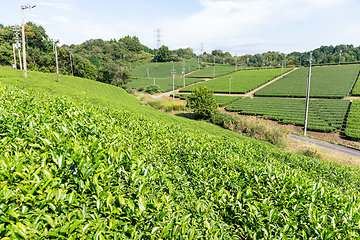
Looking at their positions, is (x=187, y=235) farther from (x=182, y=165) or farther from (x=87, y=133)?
(x=87, y=133)

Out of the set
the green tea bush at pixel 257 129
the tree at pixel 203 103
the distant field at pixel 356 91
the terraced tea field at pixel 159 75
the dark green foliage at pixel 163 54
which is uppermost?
the dark green foliage at pixel 163 54

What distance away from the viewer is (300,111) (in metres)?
38.6

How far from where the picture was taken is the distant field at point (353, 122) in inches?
1056

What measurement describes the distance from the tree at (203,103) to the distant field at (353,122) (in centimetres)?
2058

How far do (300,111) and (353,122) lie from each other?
913cm

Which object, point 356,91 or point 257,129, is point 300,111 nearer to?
point 257,129

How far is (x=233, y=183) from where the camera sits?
380 cm

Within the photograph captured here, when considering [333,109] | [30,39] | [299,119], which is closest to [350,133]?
[299,119]

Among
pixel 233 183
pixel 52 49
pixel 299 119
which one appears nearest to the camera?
pixel 233 183

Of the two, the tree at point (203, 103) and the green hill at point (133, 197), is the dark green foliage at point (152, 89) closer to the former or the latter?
the tree at point (203, 103)

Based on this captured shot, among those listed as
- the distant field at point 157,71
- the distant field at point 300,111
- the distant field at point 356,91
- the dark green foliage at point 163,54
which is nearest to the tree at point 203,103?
the distant field at point 300,111

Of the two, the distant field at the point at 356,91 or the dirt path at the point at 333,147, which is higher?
the distant field at the point at 356,91

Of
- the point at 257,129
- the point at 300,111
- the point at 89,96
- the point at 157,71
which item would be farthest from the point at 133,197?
the point at 157,71

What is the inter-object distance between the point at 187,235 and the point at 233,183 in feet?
6.29
